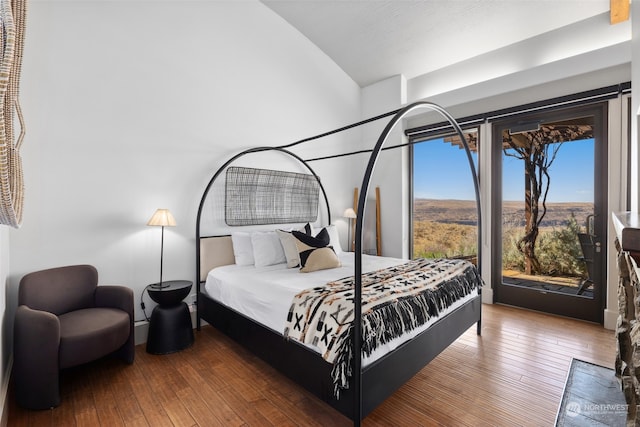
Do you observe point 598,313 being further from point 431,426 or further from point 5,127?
point 5,127

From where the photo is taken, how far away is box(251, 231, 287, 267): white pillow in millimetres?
3076

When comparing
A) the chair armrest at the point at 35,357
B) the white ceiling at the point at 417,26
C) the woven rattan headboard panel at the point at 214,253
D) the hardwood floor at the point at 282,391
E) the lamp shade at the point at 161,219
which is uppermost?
the white ceiling at the point at 417,26

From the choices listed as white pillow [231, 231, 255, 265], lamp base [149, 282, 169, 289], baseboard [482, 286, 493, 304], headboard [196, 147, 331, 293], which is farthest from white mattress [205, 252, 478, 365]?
baseboard [482, 286, 493, 304]

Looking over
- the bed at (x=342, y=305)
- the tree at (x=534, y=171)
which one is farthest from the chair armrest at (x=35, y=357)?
the tree at (x=534, y=171)

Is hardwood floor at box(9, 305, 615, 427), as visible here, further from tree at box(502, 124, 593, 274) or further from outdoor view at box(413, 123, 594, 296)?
tree at box(502, 124, 593, 274)

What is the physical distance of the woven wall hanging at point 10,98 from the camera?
30.5 inches

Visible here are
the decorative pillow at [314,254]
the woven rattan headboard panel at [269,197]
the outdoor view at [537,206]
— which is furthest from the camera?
the woven rattan headboard panel at [269,197]

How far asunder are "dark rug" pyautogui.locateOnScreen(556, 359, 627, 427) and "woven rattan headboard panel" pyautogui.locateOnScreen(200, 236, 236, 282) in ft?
9.69

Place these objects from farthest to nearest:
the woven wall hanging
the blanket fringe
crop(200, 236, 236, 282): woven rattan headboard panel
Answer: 1. crop(200, 236, 236, 282): woven rattan headboard panel
2. the blanket fringe
3. the woven wall hanging

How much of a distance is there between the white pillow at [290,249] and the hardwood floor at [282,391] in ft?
2.98

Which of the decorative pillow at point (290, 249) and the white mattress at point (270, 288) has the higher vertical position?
the decorative pillow at point (290, 249)

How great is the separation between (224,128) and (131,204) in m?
1.28

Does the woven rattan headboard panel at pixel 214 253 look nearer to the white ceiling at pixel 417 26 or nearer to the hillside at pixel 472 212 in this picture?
the hillside at pixel 472 212

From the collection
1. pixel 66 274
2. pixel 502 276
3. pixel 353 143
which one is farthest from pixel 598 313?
pixel 66 274
